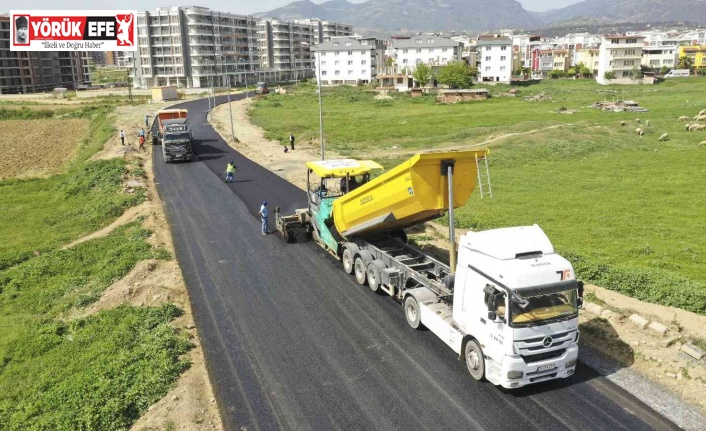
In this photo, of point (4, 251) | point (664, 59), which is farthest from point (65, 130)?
point (664, 59)

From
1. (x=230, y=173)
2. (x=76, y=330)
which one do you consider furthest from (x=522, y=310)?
(x=230, y=173)

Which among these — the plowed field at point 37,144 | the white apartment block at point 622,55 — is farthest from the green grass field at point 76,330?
the white apartment block at point 622,55

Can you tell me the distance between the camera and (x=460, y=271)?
13344mm

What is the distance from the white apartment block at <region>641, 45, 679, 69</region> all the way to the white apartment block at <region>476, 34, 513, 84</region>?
52.1 metres

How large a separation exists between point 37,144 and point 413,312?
61.6m

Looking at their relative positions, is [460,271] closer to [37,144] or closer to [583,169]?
[583,169]

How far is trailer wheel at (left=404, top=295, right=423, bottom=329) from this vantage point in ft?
50.0

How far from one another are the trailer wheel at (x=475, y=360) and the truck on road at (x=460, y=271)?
1.1 inches

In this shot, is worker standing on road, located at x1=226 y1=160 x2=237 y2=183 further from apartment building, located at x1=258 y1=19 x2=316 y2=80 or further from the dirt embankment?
apartment building, located at x1=258 y1=19 x2=316 y2=80

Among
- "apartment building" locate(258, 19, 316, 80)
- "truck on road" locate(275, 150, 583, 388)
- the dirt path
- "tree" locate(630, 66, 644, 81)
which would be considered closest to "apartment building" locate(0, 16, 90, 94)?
"apartment building" locate(258, 19, 316, 80)

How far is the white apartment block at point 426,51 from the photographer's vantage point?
142m

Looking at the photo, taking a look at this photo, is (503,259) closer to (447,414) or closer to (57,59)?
(447,414)

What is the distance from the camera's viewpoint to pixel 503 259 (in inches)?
473

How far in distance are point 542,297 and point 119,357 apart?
445 inches
